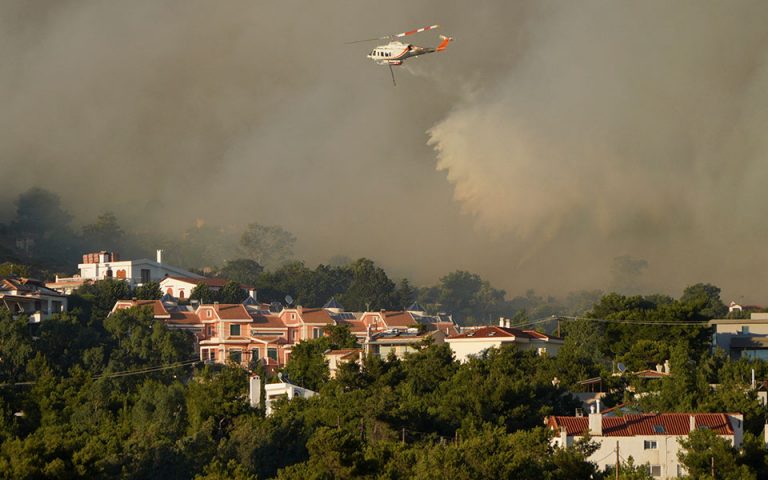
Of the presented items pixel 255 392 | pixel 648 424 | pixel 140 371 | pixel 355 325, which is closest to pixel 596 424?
pixel 648 424

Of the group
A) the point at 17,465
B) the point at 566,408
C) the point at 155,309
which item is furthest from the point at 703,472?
the point at 155,309

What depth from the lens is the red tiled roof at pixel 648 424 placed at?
161ft

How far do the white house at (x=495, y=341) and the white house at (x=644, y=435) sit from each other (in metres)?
16.5

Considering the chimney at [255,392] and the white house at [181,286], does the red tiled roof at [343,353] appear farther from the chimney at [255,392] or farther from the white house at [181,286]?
the white house at [181,286]

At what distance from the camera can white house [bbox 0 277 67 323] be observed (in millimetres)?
77062

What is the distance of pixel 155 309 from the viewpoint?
264ft

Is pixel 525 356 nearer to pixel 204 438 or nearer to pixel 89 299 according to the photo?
pixel 204 438

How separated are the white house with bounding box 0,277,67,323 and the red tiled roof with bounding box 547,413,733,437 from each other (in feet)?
111

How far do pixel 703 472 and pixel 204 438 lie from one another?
49.5ft

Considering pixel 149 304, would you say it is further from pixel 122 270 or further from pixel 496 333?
pixel 496 333

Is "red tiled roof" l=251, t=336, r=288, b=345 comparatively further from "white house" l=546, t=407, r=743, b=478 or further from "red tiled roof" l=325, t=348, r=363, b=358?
"white house" l=546, t=407, r=743, b=478

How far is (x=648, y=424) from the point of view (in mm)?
49719

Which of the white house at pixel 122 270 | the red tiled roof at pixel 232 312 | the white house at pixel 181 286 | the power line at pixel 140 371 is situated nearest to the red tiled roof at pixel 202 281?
the white house at pixel 181 286

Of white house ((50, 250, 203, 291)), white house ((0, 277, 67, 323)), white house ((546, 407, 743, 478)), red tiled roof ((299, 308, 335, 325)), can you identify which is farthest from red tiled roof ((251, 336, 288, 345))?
white house ((546, 407, 743, 478))
